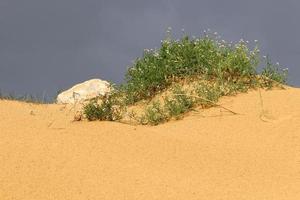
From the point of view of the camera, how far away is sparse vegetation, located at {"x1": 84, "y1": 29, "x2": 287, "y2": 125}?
9227 mm

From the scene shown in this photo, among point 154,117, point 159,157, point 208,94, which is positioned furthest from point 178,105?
point 159,157

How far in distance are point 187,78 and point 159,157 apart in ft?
15.6

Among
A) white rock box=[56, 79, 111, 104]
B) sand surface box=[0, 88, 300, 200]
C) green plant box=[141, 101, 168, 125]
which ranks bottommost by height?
sand surface box=[0, 88, 300, 200]

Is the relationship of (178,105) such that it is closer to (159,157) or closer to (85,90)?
(159,157)

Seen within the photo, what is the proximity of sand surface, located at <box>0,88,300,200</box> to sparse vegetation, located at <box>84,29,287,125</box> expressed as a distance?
21.7 inches

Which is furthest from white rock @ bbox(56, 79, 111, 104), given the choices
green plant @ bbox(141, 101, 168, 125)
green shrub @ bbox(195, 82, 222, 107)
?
green plant @ bbox(141, 101, 168, 125)

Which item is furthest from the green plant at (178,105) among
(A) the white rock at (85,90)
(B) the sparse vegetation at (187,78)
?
(A) the white rock at (85,90)

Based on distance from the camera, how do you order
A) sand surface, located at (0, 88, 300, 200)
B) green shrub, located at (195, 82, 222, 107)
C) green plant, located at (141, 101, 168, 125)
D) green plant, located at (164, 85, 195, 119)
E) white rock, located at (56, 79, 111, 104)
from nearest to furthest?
sand surface, located at (0, 88, 300, 200) → green plant, located at (141, 101, 168, 125) → green plant, located at (164, 85, 195, 119) → green shrub, located at (195, 82, 222, 107) → white rock, located at (56, 79, 111, 104)

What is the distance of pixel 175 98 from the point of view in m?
9.56

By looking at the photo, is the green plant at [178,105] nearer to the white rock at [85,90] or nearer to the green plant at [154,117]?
the green plant at [154,117]

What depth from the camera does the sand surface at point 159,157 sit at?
5570 millimetres

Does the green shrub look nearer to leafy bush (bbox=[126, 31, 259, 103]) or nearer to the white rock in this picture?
leafy bush (bbox=[126, 31, 259, 103])

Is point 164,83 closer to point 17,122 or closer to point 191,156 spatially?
point 17,122

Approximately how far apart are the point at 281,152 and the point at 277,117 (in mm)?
1403
